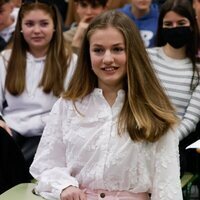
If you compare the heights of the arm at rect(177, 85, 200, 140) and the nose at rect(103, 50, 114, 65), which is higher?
the nose at rect(103, 50, 114, 65)

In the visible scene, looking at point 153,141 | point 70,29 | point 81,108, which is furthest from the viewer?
point 70,29

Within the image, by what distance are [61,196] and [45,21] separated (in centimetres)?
175

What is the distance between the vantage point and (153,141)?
2.15m

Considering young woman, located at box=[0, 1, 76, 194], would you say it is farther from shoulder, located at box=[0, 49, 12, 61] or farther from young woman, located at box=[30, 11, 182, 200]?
young woman, located at box=[30, 11, 182, 200]

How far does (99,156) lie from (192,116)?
117 cm

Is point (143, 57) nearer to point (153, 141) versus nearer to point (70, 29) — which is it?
point (153, 141)

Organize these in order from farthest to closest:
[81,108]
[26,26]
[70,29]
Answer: [70,29] → [26,26] → [81,108]

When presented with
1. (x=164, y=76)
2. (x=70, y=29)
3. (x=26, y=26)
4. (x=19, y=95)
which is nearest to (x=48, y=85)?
(x=19, y=95)

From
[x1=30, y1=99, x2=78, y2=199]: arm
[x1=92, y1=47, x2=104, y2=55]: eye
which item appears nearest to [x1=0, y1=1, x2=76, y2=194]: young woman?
[x1=30, y1=99, x2=78, y2=199]: arm

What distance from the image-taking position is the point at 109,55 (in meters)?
2.21

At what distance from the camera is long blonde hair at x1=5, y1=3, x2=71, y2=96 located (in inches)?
139

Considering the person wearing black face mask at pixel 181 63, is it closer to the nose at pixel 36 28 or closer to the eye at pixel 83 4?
the nose at pixel 36 28

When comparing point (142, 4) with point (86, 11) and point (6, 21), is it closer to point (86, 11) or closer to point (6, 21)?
point (86, 11)

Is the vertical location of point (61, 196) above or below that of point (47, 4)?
below
